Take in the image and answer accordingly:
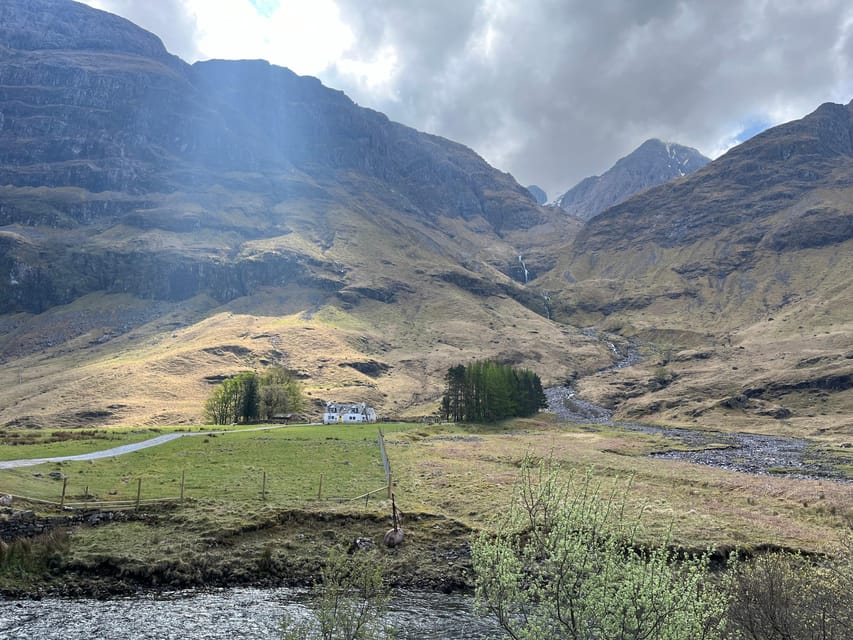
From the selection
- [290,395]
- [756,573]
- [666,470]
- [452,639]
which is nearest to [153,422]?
[290,395]

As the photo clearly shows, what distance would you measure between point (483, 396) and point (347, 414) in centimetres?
3614

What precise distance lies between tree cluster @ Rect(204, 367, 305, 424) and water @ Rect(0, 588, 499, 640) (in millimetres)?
98809

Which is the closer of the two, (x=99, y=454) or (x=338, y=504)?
(x=338, y=504)

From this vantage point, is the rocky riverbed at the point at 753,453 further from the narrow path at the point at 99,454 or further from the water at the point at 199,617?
the narrow path at the point at 99,454

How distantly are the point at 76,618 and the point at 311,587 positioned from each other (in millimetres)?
10947

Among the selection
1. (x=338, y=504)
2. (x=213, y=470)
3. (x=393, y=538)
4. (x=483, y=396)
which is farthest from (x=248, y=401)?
(x=393, y=538)

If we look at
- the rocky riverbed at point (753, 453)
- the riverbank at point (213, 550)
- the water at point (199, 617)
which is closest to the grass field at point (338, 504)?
the riverbank at point (213, 550)

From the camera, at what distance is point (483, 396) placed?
397ft

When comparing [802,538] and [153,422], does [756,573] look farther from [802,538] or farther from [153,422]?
[153,422]

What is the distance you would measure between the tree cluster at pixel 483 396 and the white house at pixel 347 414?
20.4 m

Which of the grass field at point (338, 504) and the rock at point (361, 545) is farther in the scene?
the rock at point (361, 545)

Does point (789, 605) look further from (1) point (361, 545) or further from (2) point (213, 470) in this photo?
(2) point (213, 470)

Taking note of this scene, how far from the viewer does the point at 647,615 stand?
35.9 ft

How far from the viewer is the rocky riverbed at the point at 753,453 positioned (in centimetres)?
6650
